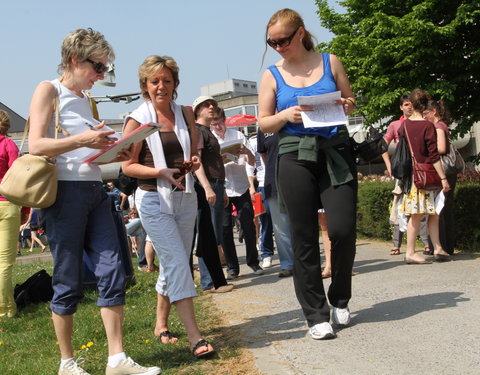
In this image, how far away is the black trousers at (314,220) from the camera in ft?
14.6

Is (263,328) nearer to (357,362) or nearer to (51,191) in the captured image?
(357,362)

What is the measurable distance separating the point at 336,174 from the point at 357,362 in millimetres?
1317

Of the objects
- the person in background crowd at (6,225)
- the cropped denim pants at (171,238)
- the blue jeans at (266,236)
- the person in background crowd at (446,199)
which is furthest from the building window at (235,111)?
the cropped denim pants at (171,238)

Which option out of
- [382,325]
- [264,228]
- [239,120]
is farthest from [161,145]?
[239,120]

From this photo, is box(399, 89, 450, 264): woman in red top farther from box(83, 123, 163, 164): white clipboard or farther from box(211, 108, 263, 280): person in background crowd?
box(83, 123, 163, 164): white clipboard

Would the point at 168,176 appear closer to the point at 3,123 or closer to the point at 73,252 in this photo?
the point at 73,252

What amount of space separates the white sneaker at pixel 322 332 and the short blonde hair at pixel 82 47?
7.39ft

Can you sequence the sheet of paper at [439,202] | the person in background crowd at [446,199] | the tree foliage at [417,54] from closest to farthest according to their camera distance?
the sheet of paper at [439,202]
the person in background crowd at [446,199]
the tree foliage at [417,54]

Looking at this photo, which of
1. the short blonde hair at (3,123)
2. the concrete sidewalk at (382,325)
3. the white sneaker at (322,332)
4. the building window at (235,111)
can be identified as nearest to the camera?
the concrete sidewalk at (382,325)

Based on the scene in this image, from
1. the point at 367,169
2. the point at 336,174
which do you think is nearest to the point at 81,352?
the point at 336,174

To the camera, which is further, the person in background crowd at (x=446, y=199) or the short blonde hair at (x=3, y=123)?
the person in background crowd at (x=446, y=199)

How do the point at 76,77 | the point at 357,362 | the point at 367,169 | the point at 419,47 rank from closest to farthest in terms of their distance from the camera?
the point at 357,362, the point at 76,77, the point at 419,47, the point at 367,169

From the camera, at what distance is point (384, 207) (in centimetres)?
1192

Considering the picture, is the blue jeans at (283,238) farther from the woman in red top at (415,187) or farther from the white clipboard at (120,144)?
the white clipboard at (120,144)
